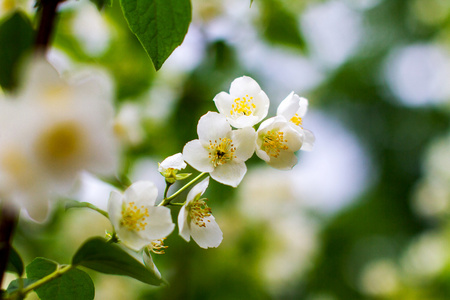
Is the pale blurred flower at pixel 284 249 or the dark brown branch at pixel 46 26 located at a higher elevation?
the dark brown branch at pixel 46 26

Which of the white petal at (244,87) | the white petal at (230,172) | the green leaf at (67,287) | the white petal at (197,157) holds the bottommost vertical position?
the green leaf at (67,287)

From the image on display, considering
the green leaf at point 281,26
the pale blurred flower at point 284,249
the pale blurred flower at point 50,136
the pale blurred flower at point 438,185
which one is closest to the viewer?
the pale blurred flower at point 50,136

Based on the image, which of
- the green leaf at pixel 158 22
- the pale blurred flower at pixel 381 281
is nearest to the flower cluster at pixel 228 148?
the green leaf at pixel 158 22

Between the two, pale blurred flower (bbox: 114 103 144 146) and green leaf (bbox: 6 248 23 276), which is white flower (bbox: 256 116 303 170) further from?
pale blurred flower (bbox: 114 103 144 146)

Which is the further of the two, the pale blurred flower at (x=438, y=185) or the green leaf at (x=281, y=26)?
the pale blurred flower at (x=438, y=185)

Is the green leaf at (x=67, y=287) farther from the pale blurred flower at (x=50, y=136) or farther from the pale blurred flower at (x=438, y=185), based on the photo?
the pale blurred flower at (x=438, y=185)

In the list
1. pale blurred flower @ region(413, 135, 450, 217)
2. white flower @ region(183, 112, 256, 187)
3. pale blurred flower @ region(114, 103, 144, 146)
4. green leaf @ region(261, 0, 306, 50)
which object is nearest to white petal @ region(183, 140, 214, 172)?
white flower @ region(183, 112, 256, 187)
